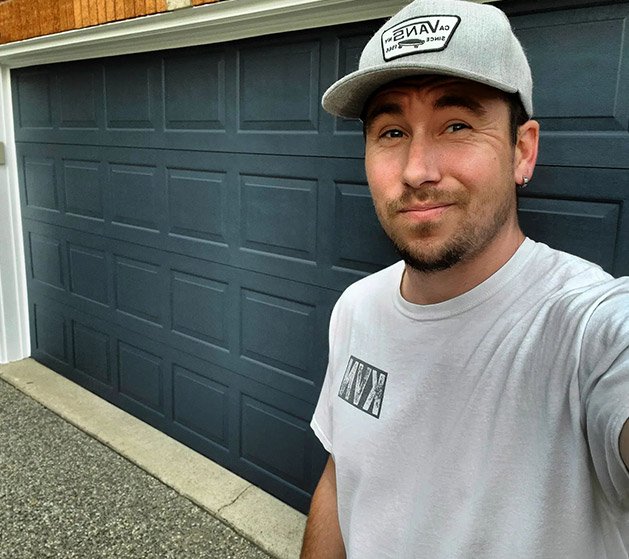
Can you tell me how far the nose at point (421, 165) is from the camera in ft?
3.65

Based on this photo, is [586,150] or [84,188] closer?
[586,150]

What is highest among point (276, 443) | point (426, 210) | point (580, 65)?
point (580, 65)

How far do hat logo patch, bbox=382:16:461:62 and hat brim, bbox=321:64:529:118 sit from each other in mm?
30

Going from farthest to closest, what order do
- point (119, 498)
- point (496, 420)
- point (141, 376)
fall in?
point (141, 376)
point (119, 498)
point (496, 420)

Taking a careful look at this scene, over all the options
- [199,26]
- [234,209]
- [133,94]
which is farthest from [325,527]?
[133,94]

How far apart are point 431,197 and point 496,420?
431 mm

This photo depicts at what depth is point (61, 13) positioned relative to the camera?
144 inches

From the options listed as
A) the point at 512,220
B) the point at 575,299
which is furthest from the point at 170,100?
the point at 575,299

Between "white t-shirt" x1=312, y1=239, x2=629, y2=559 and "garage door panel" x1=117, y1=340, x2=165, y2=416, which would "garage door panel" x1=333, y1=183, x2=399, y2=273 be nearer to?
"white t-shirt" x1=312, y1=239, x2=629, y2=559

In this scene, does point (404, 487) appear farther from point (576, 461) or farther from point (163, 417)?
point (163, 417)

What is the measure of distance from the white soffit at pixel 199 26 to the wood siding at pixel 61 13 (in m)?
0.04

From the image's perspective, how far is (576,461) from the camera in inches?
37.1

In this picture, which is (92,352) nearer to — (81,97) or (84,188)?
(84,188)

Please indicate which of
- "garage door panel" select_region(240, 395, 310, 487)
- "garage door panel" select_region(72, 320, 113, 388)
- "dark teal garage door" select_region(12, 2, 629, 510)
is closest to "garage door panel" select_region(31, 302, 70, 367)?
"dark teal garage door" select_region(12, 2, 629, 510)
